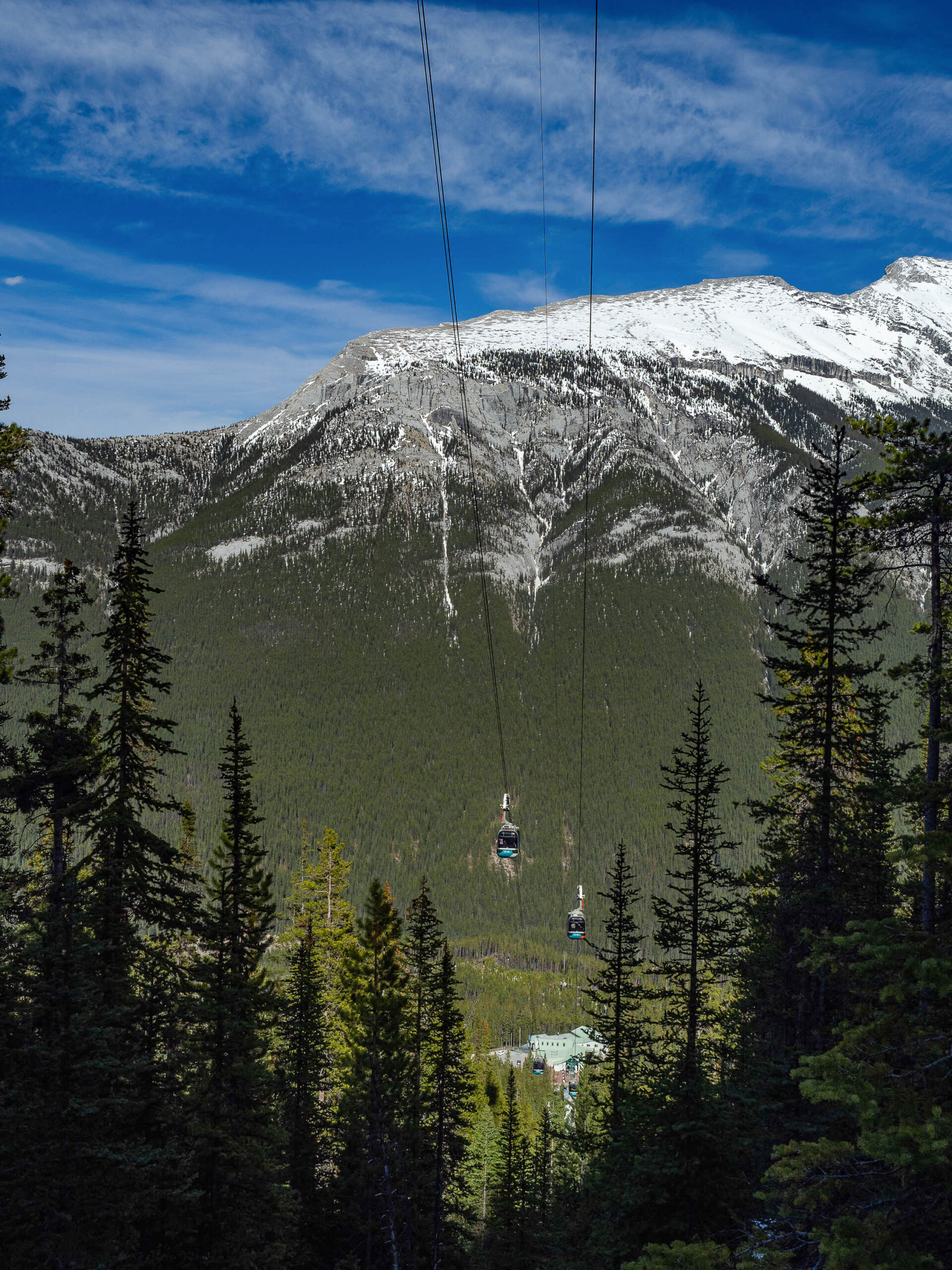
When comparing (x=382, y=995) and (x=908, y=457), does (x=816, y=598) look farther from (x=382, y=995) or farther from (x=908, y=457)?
(x=382, y=995)

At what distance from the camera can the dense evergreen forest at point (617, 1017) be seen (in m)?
9.50

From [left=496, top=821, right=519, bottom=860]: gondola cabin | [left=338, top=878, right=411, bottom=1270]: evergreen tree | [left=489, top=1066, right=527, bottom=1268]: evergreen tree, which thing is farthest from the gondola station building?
[left=496, top=821, right=519, bottom=860]: gondola cabin

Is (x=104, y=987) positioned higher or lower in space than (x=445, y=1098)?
higher

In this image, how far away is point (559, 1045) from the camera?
13725 centimetres

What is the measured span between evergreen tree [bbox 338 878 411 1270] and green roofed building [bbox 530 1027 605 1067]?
327ft

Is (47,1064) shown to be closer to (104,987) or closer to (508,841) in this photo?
(104,987)

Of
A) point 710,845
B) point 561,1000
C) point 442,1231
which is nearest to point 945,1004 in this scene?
point 710,845

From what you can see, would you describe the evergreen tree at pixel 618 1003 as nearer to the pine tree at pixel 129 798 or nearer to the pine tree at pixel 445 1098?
the pine tree at pixel 445 1098

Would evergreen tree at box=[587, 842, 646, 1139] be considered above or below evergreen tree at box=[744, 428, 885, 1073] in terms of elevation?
below

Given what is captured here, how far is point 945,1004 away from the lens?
9602 millimetres

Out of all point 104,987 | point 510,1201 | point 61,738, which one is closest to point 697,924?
point 104,987

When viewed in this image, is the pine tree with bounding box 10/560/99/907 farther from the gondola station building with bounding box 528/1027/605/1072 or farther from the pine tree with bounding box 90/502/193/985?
the gondola station building with bounding box 528/1027/605/1072

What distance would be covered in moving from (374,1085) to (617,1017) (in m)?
8.71

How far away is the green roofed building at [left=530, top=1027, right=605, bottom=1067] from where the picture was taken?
129 metres
